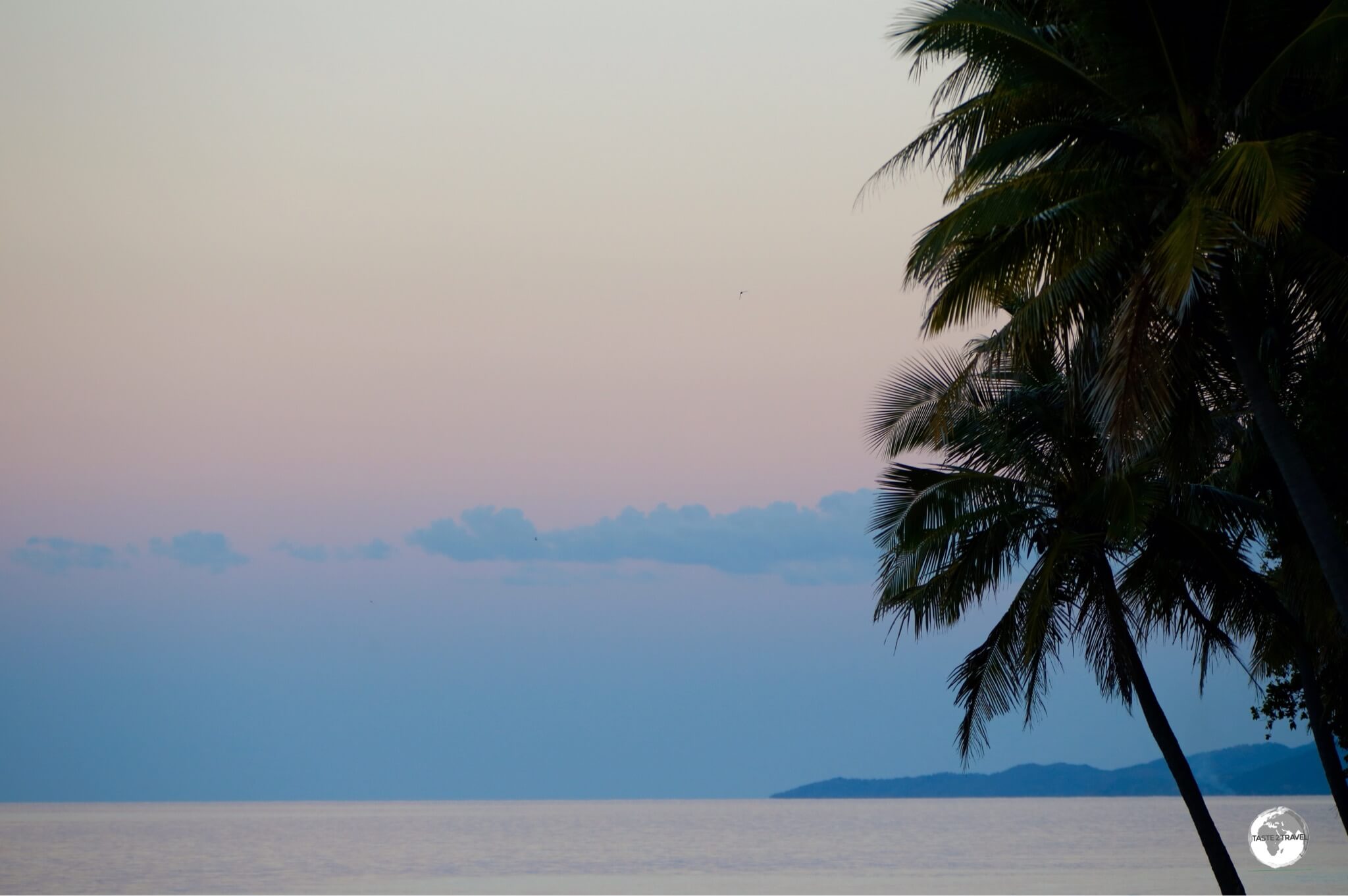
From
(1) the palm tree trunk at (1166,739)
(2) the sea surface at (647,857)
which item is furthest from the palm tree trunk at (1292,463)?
(2) the sea surface at (647,857)

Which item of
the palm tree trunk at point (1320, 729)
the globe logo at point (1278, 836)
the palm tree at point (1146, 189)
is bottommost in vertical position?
the globe logo at point (1278, 836)

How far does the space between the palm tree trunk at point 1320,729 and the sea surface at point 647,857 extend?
10808 mm

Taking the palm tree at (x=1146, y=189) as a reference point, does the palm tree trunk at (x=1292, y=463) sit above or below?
below

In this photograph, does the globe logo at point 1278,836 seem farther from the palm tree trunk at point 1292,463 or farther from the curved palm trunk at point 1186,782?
the palm tree trunk at point 1292,463

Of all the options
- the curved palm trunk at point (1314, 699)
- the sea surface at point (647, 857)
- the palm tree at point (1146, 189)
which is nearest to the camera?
the palm tree at point (1146, 189)

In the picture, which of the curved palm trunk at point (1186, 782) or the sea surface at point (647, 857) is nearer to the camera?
the curved palm trunk at point (1186, 782)

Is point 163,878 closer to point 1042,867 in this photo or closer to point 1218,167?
point 1042,867

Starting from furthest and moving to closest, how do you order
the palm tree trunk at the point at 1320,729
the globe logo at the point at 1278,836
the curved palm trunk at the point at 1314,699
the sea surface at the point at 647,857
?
the sea surface at the point at 647,857 < the palm tree trunk at the point at 1320,729 < the curved palm trunk at the point at 1314,699 < the globe logo at the point at 1278,836

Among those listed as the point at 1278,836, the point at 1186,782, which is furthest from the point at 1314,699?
the point at 1278,836

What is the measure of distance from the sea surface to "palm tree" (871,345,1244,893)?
1436cm

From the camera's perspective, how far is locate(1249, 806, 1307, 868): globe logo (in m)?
12.4

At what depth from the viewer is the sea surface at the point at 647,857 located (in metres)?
32.5

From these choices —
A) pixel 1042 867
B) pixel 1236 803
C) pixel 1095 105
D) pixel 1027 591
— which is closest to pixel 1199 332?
pixel 1095 105

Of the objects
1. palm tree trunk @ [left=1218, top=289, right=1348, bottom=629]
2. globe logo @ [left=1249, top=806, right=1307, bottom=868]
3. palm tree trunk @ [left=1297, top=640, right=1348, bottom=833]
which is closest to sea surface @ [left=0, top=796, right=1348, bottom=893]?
palm tree trunk @ [left=1297, top=640, right=1348, bottom=833]
